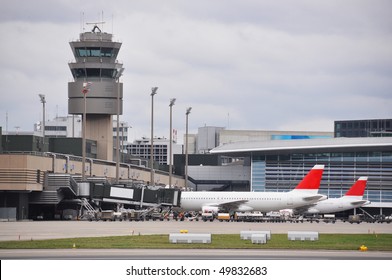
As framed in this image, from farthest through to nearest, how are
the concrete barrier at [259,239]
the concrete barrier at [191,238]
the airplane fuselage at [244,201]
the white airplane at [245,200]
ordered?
1. the airplane fuselage at [244,201]
2. the white airplane at [245,200]
3. the concrete barrier at [259,239]
4. the concrete barrier at [191,238]

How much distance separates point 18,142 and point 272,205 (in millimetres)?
46586

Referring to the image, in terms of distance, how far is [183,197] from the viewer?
166m

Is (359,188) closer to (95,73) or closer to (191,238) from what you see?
(95,73)

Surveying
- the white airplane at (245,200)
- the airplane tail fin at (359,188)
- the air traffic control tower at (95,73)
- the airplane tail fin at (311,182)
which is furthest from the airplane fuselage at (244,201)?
the air traffic control tower at (95,73)

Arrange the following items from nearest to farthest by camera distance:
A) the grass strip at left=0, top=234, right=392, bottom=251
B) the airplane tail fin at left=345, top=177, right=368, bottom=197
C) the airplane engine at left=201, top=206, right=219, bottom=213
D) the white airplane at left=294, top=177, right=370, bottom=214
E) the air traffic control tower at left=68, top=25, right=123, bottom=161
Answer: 1. the grass strip at left=0, top=234, right=392, bottom=251
2. the airplane engine at left=201, top=206, right=219, bottom=213
3. the white airplane at left=294, top=177, right=370, bottom=214
4. the airplane tail fin at left=345, top=177, right=368, bottom=197
5. the air traffic control tower at left=68, top=25, right=123, bottom=161

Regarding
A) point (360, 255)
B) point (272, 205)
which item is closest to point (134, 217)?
point (272, 205)

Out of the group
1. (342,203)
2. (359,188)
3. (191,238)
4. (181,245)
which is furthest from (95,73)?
(181,245)

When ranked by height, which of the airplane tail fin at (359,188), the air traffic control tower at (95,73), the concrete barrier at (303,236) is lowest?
the concrete barrier at (303,236)

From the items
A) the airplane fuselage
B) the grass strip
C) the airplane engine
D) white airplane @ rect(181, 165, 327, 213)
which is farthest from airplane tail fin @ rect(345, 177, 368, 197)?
the grass strip

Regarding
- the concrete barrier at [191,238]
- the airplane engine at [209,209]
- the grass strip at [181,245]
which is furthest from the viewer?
the airplane engine at [209,209]

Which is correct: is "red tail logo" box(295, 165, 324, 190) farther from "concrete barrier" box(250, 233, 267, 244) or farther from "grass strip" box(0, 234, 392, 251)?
"concrete barrier" box(250, 233, 267, 244)

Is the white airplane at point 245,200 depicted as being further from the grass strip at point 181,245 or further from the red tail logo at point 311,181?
the grass strip at point 181,245

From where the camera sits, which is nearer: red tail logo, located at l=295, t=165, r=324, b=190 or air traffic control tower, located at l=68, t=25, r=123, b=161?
red tail logo, located at l=295, t=165, r=324, b=190

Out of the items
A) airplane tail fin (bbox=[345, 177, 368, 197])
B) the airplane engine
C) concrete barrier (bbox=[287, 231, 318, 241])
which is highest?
airplane tail fin (bbox=[345, 177, 368, 197])
